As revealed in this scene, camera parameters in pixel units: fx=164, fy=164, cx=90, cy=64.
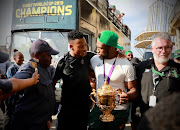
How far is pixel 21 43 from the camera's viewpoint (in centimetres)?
542

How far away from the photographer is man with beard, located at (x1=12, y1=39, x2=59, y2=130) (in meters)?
2.06

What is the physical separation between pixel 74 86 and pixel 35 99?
734 millimetres

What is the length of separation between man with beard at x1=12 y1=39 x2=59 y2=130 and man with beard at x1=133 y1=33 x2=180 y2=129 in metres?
1.31

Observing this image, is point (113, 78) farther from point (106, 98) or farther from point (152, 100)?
point (152, 100)

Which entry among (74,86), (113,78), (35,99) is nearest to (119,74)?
(113,78)

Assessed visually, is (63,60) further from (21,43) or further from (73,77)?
(21,43)

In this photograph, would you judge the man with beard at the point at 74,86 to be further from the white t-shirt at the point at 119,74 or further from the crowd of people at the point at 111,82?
the white t-shirt at the point at 119,74

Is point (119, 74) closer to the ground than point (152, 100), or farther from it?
farther from it

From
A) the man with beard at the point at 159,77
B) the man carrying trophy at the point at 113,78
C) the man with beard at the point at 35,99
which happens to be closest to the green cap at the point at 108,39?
the man carrying trophy at the point at 113,78

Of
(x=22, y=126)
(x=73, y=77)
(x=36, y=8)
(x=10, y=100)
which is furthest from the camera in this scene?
(x=36, y=8)

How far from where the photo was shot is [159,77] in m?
2.11

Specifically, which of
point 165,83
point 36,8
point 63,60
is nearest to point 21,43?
point 36,8

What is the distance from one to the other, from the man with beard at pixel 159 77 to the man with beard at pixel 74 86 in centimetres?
94

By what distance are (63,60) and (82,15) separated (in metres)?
2.84
